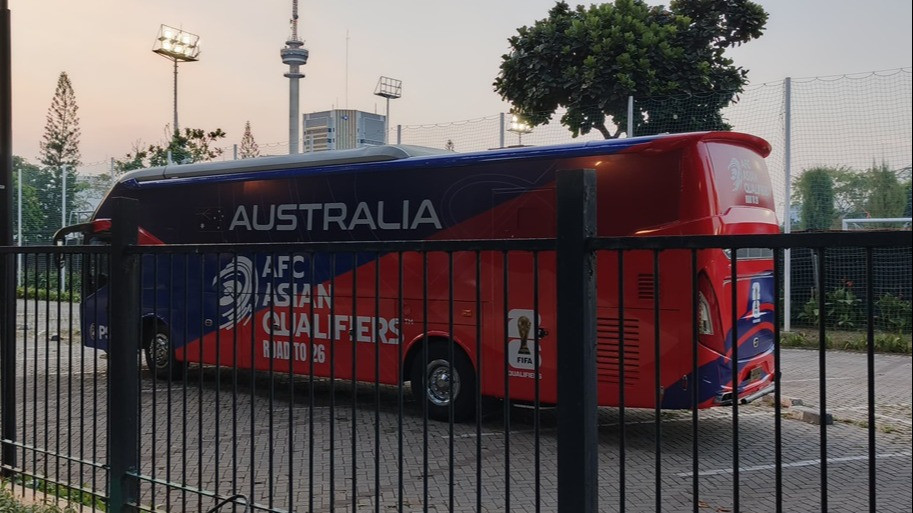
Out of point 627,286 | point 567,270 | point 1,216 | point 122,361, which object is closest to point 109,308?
point 122,361

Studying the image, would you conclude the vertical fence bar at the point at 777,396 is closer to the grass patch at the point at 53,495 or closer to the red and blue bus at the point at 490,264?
the red and blue bus at the point at 490,264

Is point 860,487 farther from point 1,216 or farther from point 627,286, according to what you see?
point 1,216

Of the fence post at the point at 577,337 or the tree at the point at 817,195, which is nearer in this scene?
the fence post at the point at 577,337

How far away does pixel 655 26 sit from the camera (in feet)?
62.1

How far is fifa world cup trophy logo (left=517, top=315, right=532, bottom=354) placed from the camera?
5655 millimetres

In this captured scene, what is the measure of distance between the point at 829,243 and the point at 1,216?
18.6 feet

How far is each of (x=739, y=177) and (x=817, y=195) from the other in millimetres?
6521

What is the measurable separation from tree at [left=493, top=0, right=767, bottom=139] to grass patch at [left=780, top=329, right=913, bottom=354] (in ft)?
23.9

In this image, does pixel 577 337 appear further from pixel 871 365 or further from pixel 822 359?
pixel 871 365

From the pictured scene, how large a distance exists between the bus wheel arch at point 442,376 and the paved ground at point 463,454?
20 cm

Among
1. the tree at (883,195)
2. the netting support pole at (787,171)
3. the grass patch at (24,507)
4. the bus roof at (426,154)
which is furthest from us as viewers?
the netting support pole at (787,171)

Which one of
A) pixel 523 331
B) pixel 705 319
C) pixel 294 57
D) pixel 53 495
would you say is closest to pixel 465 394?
pixel 523 331

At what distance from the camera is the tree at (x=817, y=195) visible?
497 inches

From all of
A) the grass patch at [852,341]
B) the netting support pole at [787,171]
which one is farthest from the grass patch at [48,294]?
the netting support pole at [787,171]
